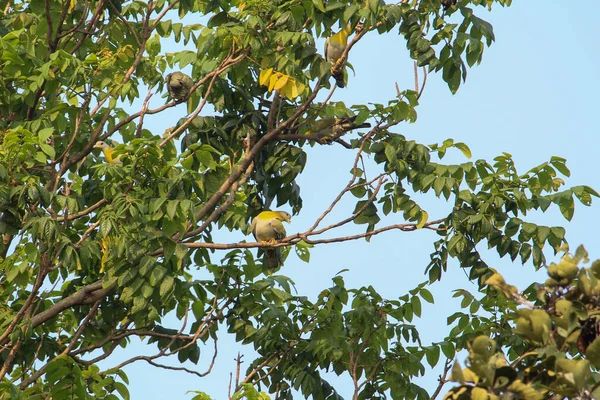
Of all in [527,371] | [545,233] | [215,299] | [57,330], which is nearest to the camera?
[527,371]

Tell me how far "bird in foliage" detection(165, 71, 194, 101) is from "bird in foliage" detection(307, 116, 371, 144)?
118 centimetres

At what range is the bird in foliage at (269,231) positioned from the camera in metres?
8.04

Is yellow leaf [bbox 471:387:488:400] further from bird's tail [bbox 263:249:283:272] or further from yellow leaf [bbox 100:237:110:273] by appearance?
bird's tail [bbox 263:249:283:272]

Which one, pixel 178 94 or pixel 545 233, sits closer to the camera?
pixel 545 233

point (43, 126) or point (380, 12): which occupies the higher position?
point (380, 12)

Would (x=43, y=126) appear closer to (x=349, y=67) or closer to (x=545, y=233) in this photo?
(x=349, y=67)

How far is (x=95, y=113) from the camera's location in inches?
329

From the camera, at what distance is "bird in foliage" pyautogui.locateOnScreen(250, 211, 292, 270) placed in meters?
8.04

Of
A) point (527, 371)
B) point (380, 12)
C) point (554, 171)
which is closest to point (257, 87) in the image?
point (380, 12)

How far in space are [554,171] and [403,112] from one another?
4.13 feet

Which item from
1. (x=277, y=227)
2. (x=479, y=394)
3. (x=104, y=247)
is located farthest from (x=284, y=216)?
(x=479, y=394)

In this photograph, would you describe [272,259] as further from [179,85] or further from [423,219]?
[179,85]

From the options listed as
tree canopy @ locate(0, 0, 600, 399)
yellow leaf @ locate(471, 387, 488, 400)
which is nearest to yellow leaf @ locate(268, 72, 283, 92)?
tree canopy @ locate(0, 0, 600, 399)

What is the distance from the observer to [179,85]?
8.12 metres
